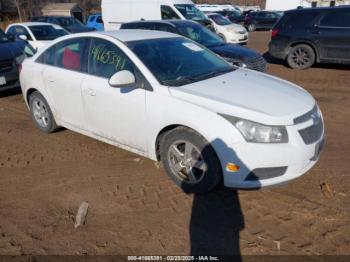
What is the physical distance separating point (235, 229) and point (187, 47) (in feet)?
8.50

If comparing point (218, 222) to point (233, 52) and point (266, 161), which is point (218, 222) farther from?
point (233, 52)

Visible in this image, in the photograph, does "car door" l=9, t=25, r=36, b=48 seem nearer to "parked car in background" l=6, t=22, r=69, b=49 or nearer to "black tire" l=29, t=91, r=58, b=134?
"parked car in background" l=6, t=22, r=69, b=49

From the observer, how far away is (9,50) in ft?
27.1

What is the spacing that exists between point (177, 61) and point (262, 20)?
85.9 ft

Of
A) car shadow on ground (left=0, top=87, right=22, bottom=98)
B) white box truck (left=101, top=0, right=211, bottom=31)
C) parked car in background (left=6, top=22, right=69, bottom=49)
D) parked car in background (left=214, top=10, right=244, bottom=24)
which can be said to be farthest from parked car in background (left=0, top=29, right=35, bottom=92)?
parked car in background (left=214, top=10, right=244, bottom=24)

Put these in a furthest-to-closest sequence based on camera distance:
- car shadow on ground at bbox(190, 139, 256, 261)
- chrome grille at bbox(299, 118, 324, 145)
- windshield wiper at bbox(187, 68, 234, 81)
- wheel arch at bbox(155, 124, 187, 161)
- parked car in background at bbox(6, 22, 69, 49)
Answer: parked car in background at bbox(6, 22, 69, 49), windshield wiper at bbox(187, 68, 234, 81), wheel arch at bbox(155, 124, 187, 161), chrome grille at bbox(299, 118, 324, 145), car shadow on ground at bbox(190, 139, 256, 261)

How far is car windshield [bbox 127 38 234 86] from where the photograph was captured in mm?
3968

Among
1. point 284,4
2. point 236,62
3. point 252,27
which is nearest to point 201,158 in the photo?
point 236,62

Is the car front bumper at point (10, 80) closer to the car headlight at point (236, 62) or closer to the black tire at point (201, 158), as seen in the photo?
the car headlight at point (236, 62)

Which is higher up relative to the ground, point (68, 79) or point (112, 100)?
point (68, 79)

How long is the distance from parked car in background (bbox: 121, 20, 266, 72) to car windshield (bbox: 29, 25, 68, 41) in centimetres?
353

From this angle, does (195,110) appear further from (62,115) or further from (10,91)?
(10,91)

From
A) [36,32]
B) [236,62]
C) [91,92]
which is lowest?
[236,62]

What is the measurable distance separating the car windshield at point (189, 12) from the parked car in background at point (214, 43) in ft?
12.7
